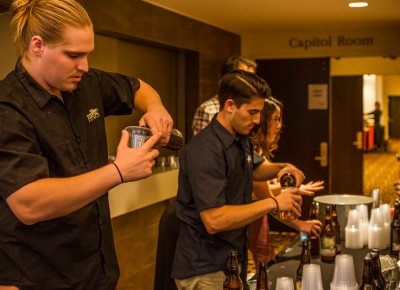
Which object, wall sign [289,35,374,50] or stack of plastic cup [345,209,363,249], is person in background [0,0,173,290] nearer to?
stack of plastic cup [345,209,363,249]

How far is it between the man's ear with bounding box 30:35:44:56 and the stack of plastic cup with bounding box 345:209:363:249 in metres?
1.85

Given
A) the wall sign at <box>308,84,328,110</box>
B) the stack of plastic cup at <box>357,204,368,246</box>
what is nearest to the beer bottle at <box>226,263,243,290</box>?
the stack of plastic cup at <box>357,204,368,246</box>

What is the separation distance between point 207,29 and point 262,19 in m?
0.53

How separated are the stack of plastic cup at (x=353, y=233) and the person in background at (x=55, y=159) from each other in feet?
4.69

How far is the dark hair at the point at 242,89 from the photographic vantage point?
8.10 ft

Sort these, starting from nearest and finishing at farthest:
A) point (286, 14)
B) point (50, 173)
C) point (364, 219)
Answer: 1. point (50, 173)
2. point (364, 219)
3. point (286, 14)

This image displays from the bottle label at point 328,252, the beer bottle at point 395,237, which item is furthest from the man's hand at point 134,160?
the beer bottle at point 395,237

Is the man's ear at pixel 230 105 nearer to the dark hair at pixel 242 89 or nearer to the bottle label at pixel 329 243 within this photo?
the dark hair at pixel 242 89

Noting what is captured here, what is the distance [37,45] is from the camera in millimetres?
1521

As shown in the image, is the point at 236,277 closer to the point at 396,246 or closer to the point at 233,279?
the point at 233,279

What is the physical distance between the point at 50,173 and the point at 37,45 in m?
0.34

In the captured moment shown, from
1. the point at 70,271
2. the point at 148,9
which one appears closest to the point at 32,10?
the point at 70,271

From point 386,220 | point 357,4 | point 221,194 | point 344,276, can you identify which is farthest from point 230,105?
point 357,4

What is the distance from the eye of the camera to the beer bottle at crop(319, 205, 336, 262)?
2.66 m
